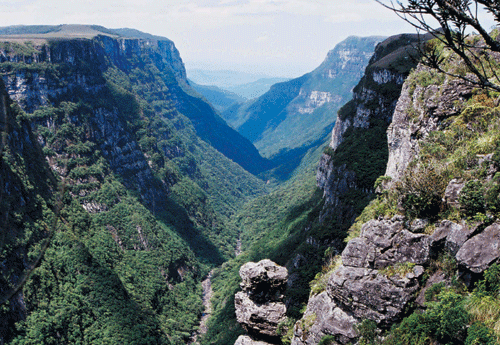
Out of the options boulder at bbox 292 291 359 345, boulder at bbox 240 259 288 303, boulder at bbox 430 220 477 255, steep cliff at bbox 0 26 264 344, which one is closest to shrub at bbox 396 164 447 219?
boulder at bbox 430 220 477 255

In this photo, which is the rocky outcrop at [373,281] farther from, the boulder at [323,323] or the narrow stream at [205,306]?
the narrow stream at [205,306]

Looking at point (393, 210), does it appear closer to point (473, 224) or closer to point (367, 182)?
point (473, 224)

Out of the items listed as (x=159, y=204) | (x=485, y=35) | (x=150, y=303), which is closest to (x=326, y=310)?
(x=485, y=35)

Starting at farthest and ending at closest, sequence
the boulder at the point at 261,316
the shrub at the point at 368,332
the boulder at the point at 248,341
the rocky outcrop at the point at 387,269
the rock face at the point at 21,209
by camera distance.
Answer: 1. the rock face at the point at 21,209
2. the boulder at the point at 248,341
3. the boulder at the point at 261,316
4. the shrub at the point at 368,332
5. the rocky outcrop at the point at 387,269

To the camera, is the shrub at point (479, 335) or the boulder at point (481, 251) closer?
the shrub at point (479, 335)

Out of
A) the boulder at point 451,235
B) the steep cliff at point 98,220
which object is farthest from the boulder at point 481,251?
the steep cliff at point 98,220

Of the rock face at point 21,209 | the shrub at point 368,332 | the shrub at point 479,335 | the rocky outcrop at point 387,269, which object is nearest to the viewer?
the shrub at point 479,335

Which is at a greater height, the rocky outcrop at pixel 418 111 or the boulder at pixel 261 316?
the rocky outcrop at pixel 418 111
